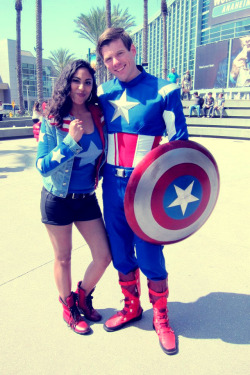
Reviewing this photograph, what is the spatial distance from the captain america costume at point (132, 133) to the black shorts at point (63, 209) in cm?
14

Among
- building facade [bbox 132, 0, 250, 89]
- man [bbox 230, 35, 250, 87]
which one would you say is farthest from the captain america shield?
building facade [bbox 132, 0, 250, 89]

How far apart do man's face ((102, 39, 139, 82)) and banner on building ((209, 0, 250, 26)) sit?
42.8 meters

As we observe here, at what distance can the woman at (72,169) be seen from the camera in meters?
1.65

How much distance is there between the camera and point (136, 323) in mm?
1990

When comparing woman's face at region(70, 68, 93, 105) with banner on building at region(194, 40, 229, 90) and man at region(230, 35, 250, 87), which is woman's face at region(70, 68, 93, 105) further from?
banner on building at region(194, 40, 229, 90)

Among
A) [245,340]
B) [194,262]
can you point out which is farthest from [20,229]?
[245,340]

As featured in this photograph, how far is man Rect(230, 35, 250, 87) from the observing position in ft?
101

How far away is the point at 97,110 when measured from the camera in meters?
1.84

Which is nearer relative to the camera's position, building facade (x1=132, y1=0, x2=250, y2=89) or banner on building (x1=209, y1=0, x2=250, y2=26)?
banner on building (x1=209, y1=0, x2=250, y2=26)

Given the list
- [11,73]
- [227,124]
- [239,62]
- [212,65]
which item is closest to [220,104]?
[227,124]

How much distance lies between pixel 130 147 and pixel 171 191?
0.35 meters

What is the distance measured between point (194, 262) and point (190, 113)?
1506cm

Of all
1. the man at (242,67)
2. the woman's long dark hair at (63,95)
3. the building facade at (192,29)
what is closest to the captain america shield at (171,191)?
the woman's long dark hair at (63,95)

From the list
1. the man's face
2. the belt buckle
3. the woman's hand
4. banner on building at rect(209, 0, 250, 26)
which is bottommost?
the belt buckle
